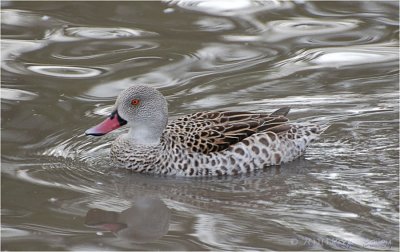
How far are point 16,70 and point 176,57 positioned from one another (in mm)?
2070

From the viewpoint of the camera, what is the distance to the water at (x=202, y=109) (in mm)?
9188

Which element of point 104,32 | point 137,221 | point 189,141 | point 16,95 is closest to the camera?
point 137,221

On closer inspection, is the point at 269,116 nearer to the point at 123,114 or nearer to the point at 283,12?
the point at 123,114

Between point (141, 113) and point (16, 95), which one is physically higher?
point (16, 95)

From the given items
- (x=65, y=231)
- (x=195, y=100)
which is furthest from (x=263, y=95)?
(x=65, y=231)

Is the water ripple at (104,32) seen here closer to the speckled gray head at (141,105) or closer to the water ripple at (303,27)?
the water ripple at (303,27)

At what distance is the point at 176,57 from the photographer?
1404 cm

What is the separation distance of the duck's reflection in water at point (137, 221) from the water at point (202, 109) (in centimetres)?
2

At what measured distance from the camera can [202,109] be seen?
12453mm

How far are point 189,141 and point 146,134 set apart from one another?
1.59 feet

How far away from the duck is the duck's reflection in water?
2.94 feet

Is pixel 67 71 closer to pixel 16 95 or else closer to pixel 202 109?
pixel 16 95

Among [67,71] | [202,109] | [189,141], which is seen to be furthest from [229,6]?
[189,141]

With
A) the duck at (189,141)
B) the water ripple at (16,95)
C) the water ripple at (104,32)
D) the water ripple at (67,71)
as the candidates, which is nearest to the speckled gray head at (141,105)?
the duck at (189,141)
